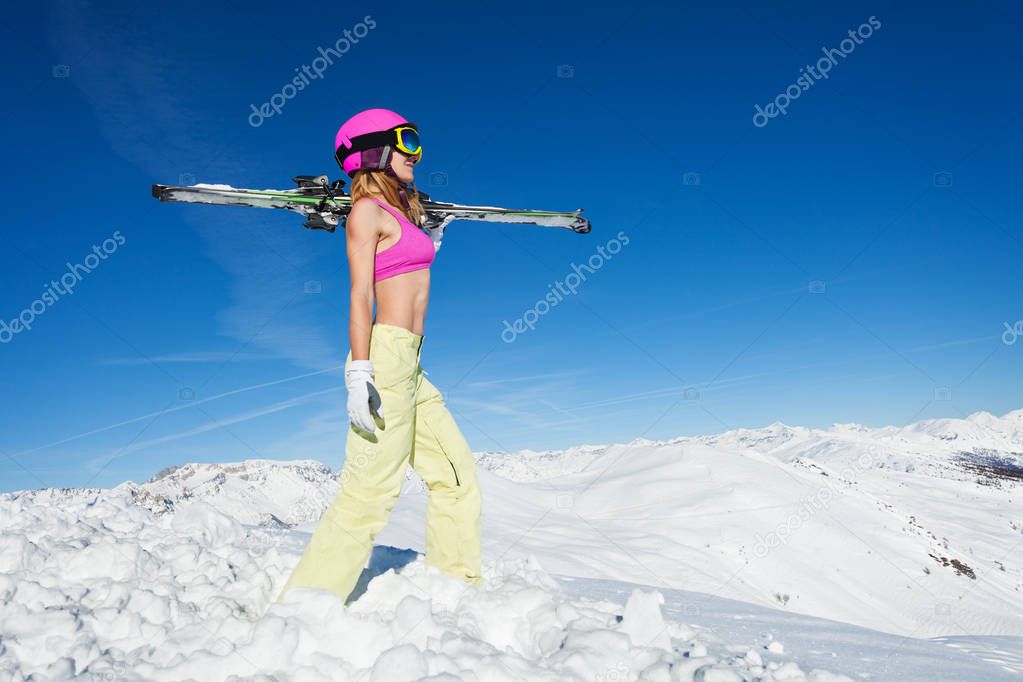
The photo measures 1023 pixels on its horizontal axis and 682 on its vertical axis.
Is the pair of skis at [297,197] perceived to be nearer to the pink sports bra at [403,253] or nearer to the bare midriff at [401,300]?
the pink sports bra at [403,253]

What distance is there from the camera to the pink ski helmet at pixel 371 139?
3131 millimetres

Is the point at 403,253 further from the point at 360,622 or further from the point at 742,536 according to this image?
the point at 742,536

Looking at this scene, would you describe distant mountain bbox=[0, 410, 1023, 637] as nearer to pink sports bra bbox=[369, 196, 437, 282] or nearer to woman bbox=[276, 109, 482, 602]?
woman bbox=[276, 109, 482, 602]

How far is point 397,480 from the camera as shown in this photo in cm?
288

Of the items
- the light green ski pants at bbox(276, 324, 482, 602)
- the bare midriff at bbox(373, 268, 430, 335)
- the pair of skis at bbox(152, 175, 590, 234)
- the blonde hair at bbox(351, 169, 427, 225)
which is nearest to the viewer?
the light green ski pants at bbox(276, 324, 482, 602)

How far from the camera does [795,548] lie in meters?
13.2

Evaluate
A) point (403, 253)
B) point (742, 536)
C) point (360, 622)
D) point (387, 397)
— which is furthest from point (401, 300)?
point (742, 536)

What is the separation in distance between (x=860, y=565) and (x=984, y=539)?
10.8 metres

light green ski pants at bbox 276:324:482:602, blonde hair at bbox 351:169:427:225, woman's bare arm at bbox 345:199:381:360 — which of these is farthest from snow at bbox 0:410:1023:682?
blonde hair at bbox 351:169:427:225

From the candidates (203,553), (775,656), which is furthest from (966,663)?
(203,553)

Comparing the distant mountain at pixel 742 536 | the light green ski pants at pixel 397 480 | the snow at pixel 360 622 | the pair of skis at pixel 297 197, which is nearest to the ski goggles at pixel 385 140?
the pair of skis at pixel 297 197

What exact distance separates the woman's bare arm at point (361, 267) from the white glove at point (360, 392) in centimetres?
6

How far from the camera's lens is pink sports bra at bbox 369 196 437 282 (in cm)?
299

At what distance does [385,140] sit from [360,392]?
142cm
